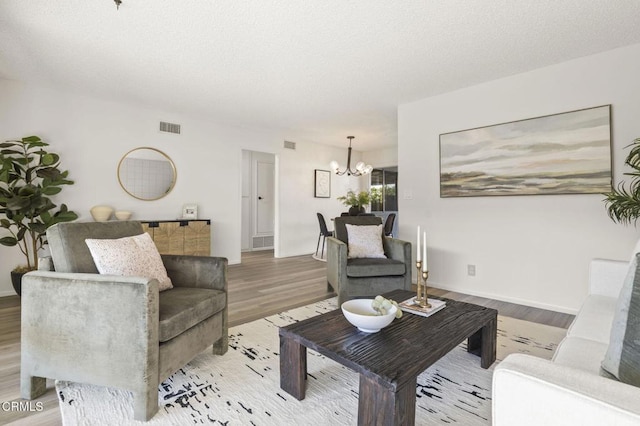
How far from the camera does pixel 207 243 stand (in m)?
4.63

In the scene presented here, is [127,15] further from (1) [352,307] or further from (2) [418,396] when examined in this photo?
(2) [418,396]

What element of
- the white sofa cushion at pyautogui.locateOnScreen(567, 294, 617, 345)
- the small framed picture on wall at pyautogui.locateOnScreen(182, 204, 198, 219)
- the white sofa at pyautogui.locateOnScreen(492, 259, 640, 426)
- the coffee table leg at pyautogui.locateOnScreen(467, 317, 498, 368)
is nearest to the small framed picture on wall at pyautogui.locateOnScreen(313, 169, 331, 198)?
the small framed picture on wall at pyautogui.locateOnScreen(182, 204, 198, 219)

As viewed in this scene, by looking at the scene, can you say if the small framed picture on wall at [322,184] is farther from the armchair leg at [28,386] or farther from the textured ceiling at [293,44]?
the armchair leg at [28,386]

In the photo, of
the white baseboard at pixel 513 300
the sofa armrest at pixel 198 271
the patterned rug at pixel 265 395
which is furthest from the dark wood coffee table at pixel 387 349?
the white baseboard at pixel 513 300

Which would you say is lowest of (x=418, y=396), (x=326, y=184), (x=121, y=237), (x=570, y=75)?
(x=418, y=396)

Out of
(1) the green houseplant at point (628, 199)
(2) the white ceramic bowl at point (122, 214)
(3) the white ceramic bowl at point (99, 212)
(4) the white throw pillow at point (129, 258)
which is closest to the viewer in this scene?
(4) the white throw pillow at point (129, 258)

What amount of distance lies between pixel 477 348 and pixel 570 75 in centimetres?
274

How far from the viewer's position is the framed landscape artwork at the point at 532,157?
2.83 m

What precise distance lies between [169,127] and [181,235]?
5.31 feet

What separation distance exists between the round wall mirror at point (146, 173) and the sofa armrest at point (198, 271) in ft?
8.71

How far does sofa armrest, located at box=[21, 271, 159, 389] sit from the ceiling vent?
3.43m

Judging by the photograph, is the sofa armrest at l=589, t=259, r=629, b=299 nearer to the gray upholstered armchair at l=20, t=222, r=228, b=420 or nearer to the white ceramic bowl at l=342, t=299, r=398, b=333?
the white ceramic bowl at l=342, t=299, r=398, b=333

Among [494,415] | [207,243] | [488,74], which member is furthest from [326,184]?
[494,415]

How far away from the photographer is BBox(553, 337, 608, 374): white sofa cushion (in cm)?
114
